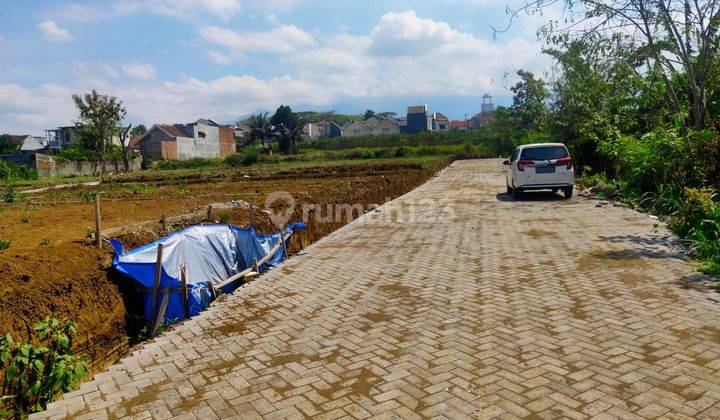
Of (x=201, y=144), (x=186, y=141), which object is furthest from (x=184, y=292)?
(x=201, y=144)

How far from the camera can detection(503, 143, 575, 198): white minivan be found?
1372 centimetres

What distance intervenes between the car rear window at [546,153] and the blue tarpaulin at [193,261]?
8.60m

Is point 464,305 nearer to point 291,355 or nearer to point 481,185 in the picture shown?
point 291,355

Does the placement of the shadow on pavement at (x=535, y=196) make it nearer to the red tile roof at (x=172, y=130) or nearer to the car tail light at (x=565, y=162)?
the car tail light at (x=565, y=162)

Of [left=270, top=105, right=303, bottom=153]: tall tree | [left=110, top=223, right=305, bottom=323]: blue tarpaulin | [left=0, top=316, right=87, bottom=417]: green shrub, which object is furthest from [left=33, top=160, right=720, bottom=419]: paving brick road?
[left=270, top=105, right=303, bottom=153]: tall tree

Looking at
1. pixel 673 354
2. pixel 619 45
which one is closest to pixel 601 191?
pixel 619 45

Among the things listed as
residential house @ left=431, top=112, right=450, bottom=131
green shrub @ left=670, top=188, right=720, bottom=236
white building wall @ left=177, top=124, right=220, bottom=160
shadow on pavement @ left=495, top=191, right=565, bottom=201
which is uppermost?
residential house @ left=431, top=112, right=450, bottom=131

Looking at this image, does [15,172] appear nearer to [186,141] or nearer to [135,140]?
[186,141]

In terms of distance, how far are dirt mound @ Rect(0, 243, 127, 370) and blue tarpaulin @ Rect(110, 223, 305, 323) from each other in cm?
33

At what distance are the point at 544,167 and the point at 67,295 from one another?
1210cm

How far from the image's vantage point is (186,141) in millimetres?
70562

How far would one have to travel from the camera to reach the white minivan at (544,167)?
1372 centimetres

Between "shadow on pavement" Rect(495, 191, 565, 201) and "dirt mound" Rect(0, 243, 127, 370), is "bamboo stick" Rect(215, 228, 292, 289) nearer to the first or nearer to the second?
"dirt mound" Rect(0, 243, 127, 370)

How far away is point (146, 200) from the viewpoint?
20.0 metres
